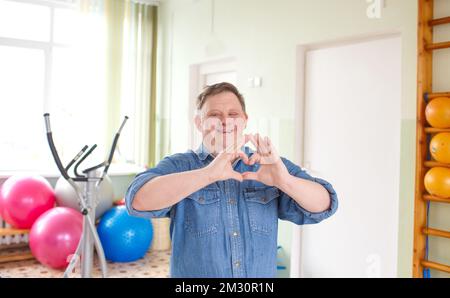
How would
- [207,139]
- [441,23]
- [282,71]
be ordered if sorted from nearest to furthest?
[207,139] < [441,23] < [282,71]

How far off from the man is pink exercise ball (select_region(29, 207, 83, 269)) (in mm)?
1799

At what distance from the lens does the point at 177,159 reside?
2.31 ft

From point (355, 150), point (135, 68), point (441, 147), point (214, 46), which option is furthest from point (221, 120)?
point (135, 68)

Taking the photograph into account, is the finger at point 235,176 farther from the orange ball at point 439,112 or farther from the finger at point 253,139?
the orange ball at point 439,112

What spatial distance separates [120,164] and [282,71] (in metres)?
1.38

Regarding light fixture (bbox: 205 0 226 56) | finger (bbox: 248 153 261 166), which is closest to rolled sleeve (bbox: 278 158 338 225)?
finger (bbox: 248 153 261 166)

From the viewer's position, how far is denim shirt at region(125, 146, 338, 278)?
66cm

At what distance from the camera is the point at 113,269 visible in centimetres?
238

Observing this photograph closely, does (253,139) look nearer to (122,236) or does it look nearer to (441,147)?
(441,147)

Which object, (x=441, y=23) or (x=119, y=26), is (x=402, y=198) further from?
(x=119, y=26)

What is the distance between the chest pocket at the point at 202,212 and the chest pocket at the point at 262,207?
0.19 feet

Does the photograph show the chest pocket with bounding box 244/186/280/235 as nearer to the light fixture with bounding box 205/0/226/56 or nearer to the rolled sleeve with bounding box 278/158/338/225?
the rolled sleeve with bounding box 278/158/338/225

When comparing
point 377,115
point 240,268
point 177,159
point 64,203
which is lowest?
point 64,203
